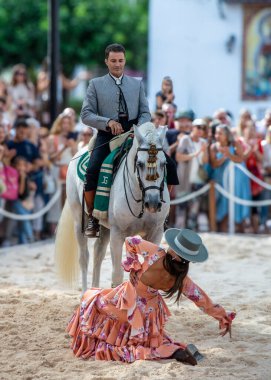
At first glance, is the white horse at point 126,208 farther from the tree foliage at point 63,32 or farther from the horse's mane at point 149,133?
the tree foliage at point 63,32

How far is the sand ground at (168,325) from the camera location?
259 inches

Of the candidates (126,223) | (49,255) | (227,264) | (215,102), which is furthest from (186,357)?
(215,102)

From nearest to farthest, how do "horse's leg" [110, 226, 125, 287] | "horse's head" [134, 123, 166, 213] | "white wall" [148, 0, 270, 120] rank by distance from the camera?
"horse's head" [134, 123, 166, 213]
"horse's leg" [110, 226, 125, 287]
"white wall" [148, 0, 270, 120]

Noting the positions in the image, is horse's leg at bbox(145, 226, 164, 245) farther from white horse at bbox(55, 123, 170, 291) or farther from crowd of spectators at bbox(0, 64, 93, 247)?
crowd of spectators at bbox(0, 64, 93, 247)

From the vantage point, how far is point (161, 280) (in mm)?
6672

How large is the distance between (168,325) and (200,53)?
16.4 metres

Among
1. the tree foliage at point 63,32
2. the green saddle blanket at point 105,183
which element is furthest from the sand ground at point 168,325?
the tree foliage at point 63,32

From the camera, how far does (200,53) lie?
23797mm

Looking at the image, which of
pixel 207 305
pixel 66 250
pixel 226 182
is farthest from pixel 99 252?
pixel 226 182

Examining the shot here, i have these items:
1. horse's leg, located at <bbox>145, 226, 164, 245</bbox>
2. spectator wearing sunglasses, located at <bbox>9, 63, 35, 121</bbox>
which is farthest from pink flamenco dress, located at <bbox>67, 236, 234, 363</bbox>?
spectator wearing sunglasses, located at <bbox>9, 63, 35, 121</bbox>

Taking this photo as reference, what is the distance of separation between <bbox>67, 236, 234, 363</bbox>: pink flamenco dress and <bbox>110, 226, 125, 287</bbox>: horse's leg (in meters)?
1.06

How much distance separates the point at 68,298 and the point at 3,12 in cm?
2949

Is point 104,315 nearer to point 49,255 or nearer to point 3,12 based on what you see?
point 49,255

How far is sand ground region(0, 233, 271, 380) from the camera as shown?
6.58 meters
